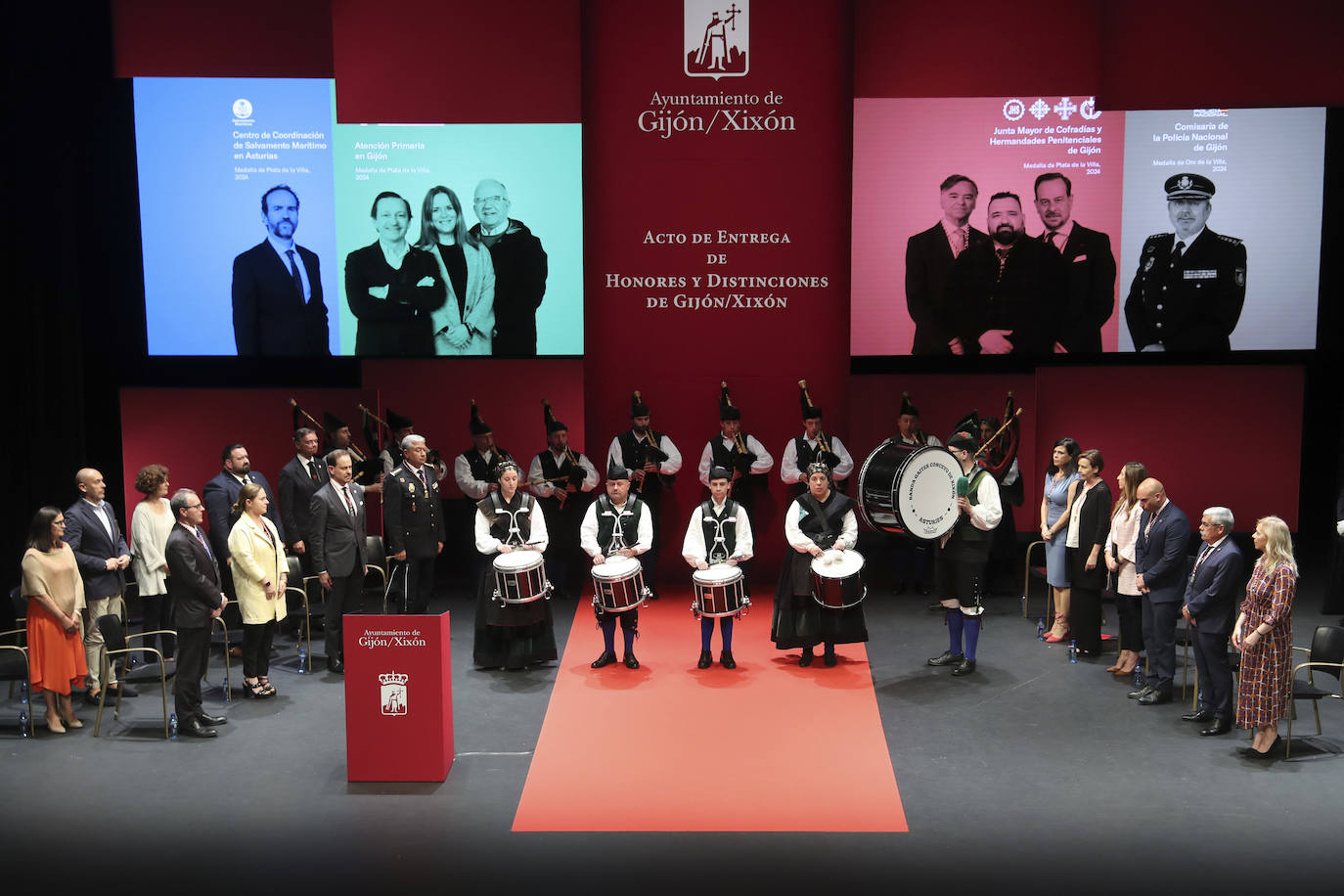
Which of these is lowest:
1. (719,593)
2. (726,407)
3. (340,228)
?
(719,593)

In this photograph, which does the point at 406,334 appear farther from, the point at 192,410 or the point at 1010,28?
the point at 1010,28

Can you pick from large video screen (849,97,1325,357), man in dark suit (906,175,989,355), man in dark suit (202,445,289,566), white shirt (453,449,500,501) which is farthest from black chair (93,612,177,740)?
man in dark suit (906,175,989,355)

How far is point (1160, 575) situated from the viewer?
7031 mm

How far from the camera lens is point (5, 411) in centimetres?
856

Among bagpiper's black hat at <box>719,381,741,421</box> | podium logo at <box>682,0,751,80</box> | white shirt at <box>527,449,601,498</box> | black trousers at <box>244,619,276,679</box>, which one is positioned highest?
podium logo at <box>682,0,751,80</box>

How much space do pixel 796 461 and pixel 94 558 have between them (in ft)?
18.5

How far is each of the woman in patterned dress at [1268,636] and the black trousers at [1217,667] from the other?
0.31 meters

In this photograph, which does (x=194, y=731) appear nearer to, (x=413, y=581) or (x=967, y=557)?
(x=413, y=581)

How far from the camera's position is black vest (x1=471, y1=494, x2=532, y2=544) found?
7.75 metres

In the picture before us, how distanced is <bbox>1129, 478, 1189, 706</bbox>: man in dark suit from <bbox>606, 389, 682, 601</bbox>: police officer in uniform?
13.4 ft

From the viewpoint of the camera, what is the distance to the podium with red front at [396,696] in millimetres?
5824

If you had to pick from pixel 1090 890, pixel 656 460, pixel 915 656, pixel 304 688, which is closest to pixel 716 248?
pixel 656 460

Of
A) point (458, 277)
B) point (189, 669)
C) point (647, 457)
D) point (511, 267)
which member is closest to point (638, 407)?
point (647, 457)

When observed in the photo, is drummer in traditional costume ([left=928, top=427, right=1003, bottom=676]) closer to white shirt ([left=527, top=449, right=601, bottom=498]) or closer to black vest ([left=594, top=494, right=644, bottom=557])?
black vest ([left=594, top=494, right=644, bottom=557])
